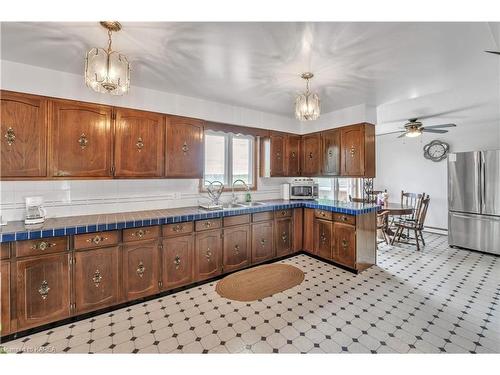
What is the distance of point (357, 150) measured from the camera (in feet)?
11.4

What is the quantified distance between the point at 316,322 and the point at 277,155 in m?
2.65

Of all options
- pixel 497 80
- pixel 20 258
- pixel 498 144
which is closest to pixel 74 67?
pixel 20 258

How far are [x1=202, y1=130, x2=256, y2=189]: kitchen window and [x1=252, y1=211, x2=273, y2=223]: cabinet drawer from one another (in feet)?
2.43

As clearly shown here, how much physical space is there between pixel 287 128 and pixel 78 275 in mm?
3685

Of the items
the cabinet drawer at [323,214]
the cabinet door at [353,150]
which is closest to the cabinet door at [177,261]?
the cabinet drawer at [323,214]

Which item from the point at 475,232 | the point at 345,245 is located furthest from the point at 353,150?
the point at 475,232

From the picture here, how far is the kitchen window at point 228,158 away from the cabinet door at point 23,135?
183cm

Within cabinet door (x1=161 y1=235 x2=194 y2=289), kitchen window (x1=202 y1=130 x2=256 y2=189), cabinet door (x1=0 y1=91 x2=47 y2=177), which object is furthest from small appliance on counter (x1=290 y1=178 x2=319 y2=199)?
cabinet door (x1=0 y1=91 x2=47 y2=177)

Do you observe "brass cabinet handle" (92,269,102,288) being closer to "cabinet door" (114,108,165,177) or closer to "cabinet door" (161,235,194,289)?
"cabinet door" (161,235,194,289)

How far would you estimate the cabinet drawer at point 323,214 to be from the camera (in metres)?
3.51

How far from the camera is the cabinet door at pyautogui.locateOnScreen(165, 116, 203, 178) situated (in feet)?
9.60

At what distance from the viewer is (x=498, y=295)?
268cm

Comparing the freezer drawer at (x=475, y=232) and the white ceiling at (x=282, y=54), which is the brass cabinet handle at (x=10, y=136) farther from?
the freezer drawer at (x=475, y=232)

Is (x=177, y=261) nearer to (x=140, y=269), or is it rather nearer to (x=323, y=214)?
(x=140, y=269)
